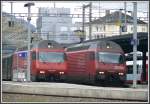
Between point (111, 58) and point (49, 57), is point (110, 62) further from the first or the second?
point (49, 57)

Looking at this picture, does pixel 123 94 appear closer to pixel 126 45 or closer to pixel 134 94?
pixel 134 94

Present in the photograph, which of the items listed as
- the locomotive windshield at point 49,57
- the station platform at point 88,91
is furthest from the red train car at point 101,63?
the station platform at point 88,91

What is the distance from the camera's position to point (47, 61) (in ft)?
104

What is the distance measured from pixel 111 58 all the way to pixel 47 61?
4692 mm

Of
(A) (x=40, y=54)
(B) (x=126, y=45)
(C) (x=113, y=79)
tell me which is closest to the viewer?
(C) (x=113, y=79)

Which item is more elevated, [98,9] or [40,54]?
[98,9]

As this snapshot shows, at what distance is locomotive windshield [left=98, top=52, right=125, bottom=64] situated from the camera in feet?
96.2

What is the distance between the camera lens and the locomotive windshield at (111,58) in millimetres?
29312

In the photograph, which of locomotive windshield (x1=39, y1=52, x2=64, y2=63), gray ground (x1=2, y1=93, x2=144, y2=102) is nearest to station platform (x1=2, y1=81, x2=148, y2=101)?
gray ground (x1=2, y1=93, x2=144, y2=102)

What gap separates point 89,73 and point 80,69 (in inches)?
65.8

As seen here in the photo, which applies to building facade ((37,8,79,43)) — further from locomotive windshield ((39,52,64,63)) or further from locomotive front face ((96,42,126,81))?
locomotive front face ((96,42,126,81))

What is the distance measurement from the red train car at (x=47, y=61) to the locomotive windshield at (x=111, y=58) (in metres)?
3.72

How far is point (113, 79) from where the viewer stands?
29.4 metres

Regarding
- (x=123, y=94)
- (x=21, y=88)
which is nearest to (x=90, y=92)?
(x=123, y=94)
